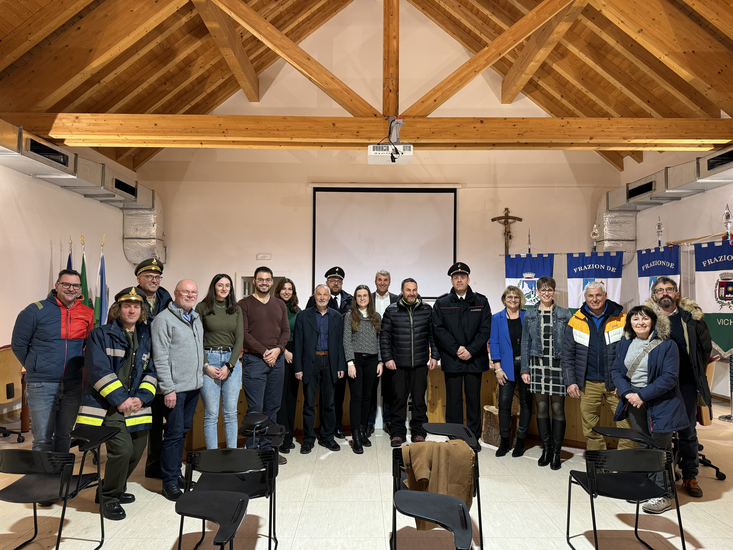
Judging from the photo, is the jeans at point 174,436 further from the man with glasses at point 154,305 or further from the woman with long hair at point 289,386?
the woman with long hair at point 289,386

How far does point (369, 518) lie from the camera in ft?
9.51

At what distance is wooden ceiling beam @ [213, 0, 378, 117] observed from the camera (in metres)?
4.87

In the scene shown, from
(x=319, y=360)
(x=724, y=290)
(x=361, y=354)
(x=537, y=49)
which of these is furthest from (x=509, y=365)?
(x=537, y=49)

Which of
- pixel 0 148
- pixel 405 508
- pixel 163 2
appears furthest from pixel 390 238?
pixel 405 508

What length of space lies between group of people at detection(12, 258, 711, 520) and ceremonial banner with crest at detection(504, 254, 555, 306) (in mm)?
2672

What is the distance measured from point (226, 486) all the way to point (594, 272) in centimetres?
573

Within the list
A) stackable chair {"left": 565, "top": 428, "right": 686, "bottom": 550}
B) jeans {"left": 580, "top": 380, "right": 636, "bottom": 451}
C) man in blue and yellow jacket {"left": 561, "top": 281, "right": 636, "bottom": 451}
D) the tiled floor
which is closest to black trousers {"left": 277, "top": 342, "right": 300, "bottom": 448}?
the tiled floor

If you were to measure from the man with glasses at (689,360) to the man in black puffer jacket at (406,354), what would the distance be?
174cm

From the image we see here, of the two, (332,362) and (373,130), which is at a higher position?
(373,130)

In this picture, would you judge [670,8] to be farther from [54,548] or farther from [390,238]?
[54,548]

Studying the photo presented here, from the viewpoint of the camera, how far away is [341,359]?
4.25 m

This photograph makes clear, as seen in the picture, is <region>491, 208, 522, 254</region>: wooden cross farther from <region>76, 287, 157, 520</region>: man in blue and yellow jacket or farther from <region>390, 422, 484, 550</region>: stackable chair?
<region>390, 422, 484, 550</region>: stackable chair

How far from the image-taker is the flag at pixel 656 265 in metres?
5.62

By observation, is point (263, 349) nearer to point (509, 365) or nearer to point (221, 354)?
point (221, 354)
